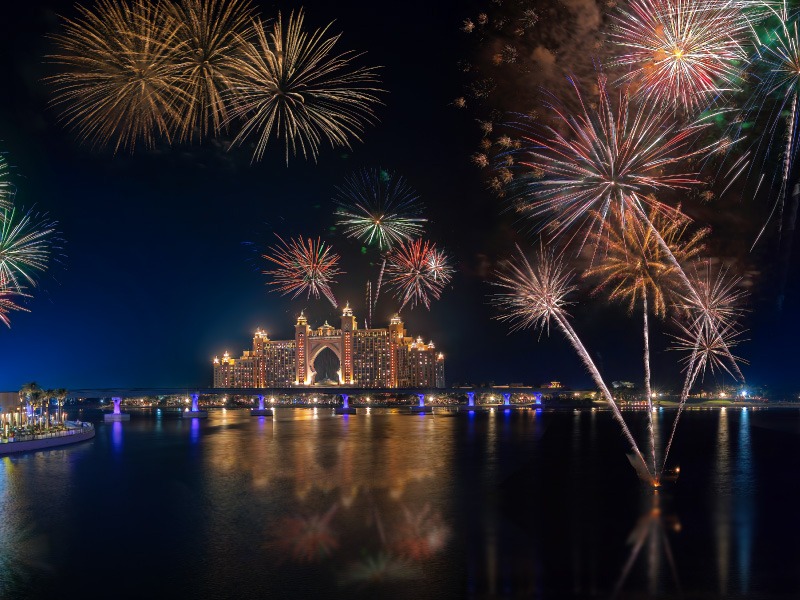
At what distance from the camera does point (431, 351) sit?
169125 mm

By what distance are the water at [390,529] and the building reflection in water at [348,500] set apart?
105 millimetres

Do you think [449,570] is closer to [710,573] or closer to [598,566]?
[598,566]

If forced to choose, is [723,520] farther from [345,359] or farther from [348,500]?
[345,359]

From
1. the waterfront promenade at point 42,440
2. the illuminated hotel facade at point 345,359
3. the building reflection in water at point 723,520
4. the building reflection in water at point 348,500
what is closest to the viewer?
the building reflection in water at point 723,520

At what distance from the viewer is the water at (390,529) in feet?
46.8

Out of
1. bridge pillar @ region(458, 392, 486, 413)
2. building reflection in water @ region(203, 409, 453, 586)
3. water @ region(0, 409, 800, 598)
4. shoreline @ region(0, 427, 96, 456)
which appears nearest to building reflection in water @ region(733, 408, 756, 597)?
water @ region(0, 409, 800, 598)

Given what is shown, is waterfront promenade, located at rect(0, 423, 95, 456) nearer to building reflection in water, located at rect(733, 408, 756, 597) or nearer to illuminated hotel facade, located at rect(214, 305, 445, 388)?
building reflection in water, located at rect(733, 408, 756, 597)

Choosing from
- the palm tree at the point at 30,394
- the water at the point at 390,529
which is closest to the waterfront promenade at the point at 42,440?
the water at the point at 390,529

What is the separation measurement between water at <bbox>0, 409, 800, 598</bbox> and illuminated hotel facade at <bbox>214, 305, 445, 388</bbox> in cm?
12429

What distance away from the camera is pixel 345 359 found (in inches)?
6860

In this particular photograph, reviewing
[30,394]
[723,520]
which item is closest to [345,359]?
[30,394]

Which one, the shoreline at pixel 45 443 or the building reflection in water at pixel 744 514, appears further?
the shoreline at pixel 45 443

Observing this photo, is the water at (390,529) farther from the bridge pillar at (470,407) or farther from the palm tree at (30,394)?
the bridge pillar at (470,407)

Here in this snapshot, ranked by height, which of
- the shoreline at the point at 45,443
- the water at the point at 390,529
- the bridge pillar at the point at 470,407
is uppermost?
the water at the point at 390,529
